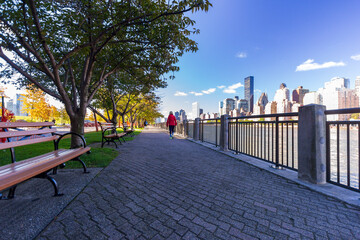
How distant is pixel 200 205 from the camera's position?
2266 mm

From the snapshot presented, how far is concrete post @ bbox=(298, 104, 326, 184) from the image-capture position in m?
3.01

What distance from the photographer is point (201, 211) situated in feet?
6.96

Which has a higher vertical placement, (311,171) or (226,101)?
(226,101)

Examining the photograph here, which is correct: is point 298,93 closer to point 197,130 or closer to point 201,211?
point 197,130

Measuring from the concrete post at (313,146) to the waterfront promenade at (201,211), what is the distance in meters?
0.41

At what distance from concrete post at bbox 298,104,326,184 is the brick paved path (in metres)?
0.42

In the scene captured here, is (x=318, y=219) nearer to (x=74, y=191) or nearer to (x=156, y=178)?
(x=156, y=178)

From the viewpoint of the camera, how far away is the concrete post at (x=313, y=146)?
3008mm

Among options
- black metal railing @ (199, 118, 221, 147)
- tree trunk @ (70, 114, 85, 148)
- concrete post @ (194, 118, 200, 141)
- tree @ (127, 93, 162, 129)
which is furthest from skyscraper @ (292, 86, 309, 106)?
tree trunk @ (70, 114, 85, 148)

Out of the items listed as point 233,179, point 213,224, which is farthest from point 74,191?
point 233,179

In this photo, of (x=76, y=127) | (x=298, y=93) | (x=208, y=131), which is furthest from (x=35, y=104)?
(x=298, y=93)

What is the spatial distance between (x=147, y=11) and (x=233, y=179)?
476cm

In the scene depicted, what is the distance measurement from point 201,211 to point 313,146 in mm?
2627

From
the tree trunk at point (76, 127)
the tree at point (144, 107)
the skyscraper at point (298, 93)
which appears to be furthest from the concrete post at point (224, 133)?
the skyscraper at point (298, 93)
